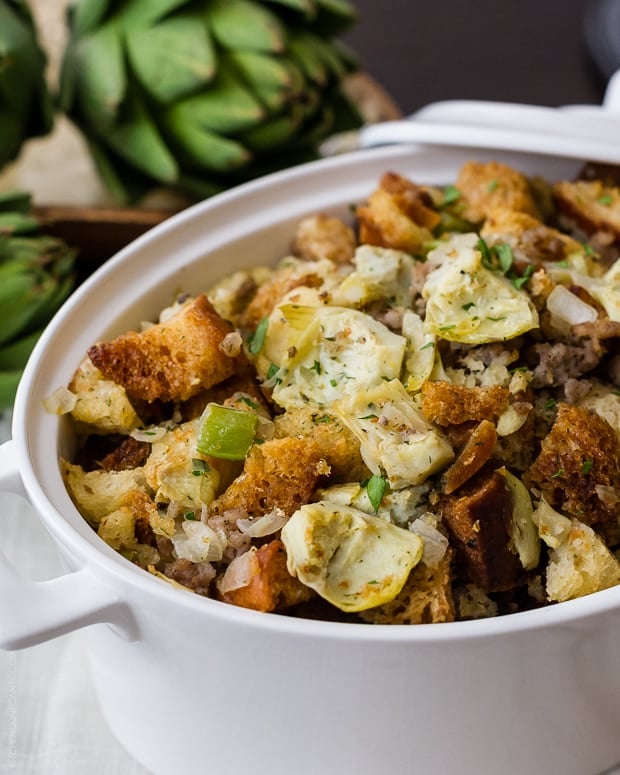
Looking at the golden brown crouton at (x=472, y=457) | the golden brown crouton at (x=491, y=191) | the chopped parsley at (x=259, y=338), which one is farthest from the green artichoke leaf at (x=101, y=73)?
the golden brown crouton at (x=472, y=457)

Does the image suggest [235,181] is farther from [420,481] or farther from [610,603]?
[610,603]

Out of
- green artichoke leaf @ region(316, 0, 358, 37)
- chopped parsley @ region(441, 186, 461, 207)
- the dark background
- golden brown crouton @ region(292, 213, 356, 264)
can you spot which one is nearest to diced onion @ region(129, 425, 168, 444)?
golden brown crouton @ region(292, 213, 356, 264)

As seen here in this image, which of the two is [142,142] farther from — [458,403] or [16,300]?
[458,403]

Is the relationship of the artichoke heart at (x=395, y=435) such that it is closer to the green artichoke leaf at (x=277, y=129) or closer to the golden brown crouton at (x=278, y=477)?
the golden brown crouton at (x=278, y=477)

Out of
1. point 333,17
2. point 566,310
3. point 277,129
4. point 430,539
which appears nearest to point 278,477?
point 430,539

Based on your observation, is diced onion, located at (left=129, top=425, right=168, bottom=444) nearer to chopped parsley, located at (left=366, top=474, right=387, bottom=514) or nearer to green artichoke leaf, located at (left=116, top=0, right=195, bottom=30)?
chopped parsley, located at (left=366, top=474, right=387, bottom=514)

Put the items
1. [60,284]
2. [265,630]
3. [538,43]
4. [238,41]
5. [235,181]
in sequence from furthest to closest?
[538,43] < [235,181] < [238,41] < [60,284] < [265,630]

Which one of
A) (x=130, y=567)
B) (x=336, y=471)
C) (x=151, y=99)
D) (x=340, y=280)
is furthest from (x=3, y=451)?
(x=151, y=99)

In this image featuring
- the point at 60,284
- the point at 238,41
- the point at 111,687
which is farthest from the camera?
the point at 238,41
